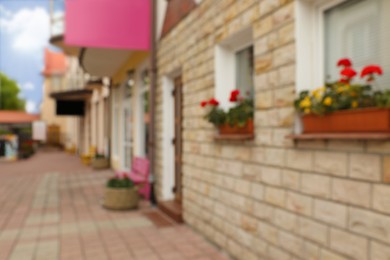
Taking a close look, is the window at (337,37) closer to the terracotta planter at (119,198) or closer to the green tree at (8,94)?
the terracotta planter at (119,198)

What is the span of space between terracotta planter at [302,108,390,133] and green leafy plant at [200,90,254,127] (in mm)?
928

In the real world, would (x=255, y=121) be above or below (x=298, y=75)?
below

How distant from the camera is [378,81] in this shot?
2.34 m

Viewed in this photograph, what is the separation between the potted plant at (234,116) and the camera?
3542mm

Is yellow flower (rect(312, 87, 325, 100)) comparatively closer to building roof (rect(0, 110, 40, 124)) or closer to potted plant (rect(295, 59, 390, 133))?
potted plant (rect(295, 59, 390, 133))

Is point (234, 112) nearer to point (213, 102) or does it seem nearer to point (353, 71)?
point (213, 102)

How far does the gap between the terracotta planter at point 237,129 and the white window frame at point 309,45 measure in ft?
2.61

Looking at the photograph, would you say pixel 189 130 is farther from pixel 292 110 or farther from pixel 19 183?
pixel 19 183

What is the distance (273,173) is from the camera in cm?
310

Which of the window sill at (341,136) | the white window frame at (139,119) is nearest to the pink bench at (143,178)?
the white window frame at (139,119)

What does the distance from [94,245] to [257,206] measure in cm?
203

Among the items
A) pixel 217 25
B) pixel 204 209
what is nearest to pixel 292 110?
pixel 217 25

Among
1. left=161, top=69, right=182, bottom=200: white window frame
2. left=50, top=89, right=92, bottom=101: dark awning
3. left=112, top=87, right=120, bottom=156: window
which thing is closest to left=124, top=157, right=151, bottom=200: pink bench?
left=161, top=69, right=182, bottom=200: white window frame

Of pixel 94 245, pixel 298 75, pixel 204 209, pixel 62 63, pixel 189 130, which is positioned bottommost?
pixel 94 245
